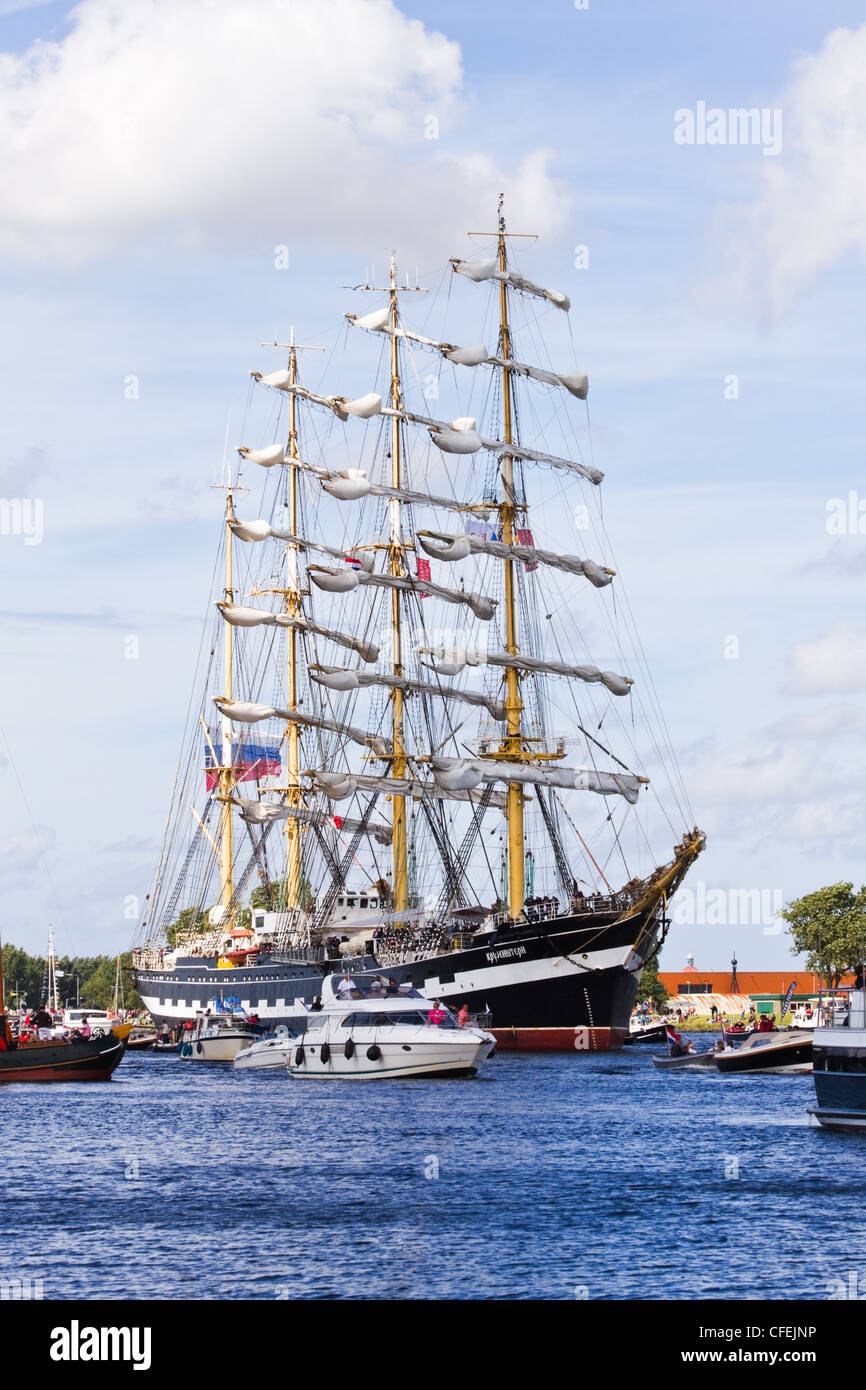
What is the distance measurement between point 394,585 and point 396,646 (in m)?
3.85

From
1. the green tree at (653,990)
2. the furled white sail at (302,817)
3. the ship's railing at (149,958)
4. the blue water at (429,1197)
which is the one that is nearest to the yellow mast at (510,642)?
the furled white sail at (302,817)

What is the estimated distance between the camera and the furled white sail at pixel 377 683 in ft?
348

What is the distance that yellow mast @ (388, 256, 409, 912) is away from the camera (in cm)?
10781

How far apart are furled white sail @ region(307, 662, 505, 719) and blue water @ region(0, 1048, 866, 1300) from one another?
151 ft

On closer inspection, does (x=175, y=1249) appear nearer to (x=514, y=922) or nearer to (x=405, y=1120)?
(x=405, y=1120)

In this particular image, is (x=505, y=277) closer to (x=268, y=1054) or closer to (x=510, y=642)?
(x=510, y=642)

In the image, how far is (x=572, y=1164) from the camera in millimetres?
41969

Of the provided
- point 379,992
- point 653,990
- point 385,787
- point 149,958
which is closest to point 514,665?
point 385,787

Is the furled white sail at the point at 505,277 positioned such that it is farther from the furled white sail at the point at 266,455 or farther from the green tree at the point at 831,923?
the green tree at the point at 831,923

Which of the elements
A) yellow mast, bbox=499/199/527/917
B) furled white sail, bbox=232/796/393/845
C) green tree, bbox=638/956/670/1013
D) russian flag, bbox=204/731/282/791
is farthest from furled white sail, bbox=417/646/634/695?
green tree, bbox=638/956/670/1013

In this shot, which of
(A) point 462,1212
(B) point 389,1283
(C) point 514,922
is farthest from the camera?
(C) point 514,922

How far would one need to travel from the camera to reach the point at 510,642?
10031cm
